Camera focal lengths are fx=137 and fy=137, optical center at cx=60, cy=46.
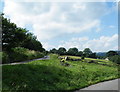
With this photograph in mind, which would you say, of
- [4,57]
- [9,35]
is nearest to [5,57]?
[4,57]

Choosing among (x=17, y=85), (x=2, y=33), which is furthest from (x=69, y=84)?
(x=2, y=33)

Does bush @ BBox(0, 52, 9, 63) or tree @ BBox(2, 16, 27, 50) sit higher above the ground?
tree @ BBox(2, 16, 27, 50)

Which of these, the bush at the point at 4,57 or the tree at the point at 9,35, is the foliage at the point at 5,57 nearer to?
the bush at the point at 4,57

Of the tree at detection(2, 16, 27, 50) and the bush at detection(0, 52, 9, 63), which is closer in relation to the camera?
the tree at detection(2, 16, 27, 50)

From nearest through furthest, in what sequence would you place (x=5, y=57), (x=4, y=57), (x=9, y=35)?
1. (x=9, y=35)
2. (x=4, y=57)
3. (x=5, y=57)

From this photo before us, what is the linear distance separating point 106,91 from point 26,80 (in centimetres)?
348

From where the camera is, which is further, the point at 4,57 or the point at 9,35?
the point at 4,57

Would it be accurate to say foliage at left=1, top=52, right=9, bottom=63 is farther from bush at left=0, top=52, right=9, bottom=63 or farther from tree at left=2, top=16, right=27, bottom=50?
tree at left=2, top=16, right=27, bottom=50

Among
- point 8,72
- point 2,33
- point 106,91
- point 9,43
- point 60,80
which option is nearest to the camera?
point 106,91

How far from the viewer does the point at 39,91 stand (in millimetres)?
5336

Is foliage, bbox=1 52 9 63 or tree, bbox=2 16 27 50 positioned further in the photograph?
foliage, bbox=1 52 9 63

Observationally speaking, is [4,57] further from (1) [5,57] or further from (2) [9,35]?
(2) [9,35]

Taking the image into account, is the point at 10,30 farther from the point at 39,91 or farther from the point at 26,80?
the point at 39,91

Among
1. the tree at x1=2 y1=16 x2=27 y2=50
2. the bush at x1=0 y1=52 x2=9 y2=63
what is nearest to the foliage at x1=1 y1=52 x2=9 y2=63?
the bush at x1=0 y1=52 x2=9 y2=63
